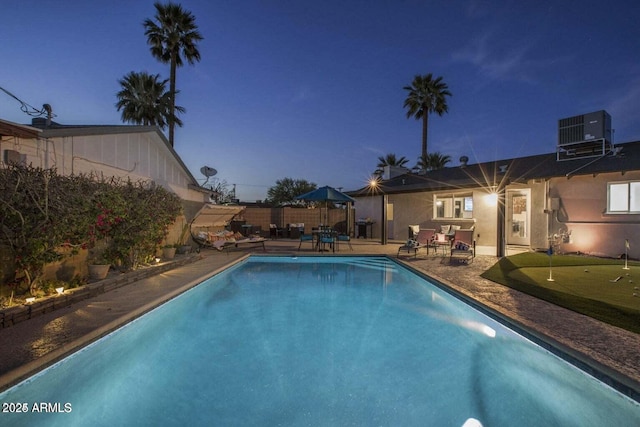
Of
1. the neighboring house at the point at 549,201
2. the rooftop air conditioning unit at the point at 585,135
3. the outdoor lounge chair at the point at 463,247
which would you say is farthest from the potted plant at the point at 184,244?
the rooftop air conditioning unit at the point at 585,135

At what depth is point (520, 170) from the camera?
14.4 m

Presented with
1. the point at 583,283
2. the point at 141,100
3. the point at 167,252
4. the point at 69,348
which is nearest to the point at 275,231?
the point at 167,252

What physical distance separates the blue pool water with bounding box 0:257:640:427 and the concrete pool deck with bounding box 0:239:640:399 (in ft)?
0.48

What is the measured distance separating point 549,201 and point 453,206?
4.36m

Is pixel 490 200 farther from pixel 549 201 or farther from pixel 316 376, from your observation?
pixel 316 376

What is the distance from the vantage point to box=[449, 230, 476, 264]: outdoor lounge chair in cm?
1101

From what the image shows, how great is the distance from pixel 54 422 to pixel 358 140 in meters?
31.6

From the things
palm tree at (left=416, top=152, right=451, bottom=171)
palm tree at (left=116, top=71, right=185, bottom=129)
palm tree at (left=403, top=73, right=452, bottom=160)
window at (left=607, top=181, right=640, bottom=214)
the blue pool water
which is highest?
palm tree at (left=403, top=73, right=452, bottom=160)

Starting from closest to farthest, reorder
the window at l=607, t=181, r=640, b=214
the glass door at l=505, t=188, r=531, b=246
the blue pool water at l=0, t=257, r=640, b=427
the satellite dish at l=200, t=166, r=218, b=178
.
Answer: the blue pool water at l=0, t=257, r=640, b=427
the window at l=607, t=181, r=640, b=214
the glass door at l=505, t=188, r=531, b=246
the satellite dish at l=200, t=166, r=218, b=178

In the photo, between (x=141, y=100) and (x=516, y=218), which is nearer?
(x=516, y=218)

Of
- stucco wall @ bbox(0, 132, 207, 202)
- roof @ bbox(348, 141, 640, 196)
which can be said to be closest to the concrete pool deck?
stucco wall @ bbox(0, 132, 207, 202)

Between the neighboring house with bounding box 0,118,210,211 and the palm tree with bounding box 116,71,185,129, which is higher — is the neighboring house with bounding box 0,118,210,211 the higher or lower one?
the lower one

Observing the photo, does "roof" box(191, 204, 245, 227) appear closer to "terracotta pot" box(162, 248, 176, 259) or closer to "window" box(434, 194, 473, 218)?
"terracotta pot" box(162, 248, 176, 259)

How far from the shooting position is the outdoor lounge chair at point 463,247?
11.0m
